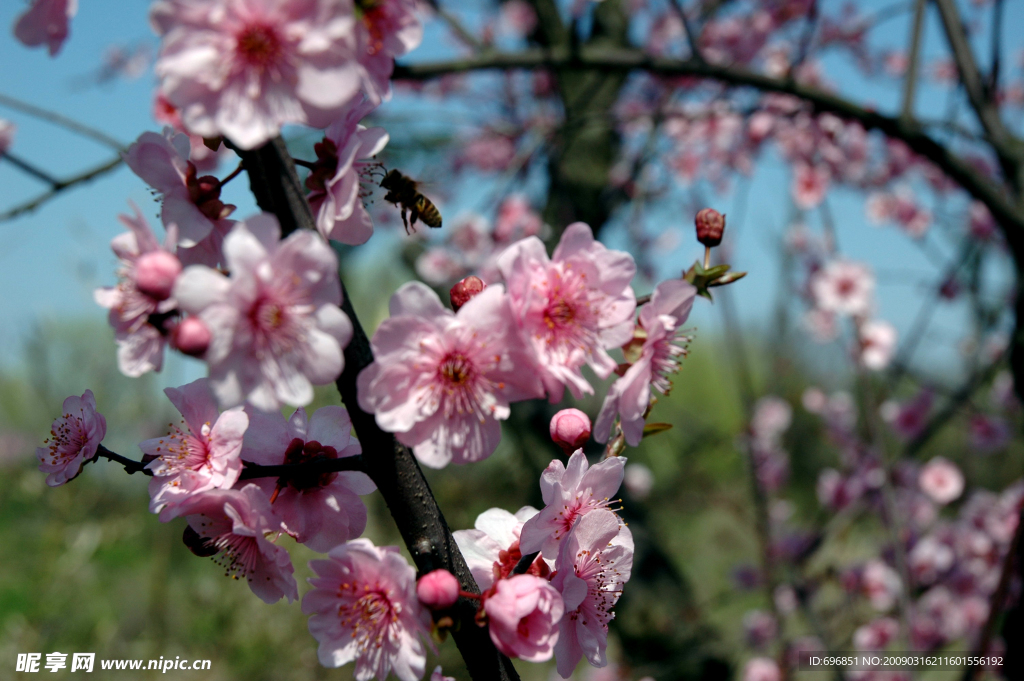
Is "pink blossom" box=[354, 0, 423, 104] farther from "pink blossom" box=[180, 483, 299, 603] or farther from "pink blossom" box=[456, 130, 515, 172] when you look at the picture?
"pink blossom" box=[456, 130, 515, 172]

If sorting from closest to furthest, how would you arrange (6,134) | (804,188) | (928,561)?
1. (6,134)
2. (928,561)
3. (804,188)

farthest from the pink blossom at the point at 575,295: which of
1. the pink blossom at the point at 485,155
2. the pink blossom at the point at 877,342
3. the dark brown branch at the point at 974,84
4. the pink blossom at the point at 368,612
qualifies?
the pink blossom at the point at 485,155

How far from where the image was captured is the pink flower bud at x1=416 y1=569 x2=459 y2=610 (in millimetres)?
577

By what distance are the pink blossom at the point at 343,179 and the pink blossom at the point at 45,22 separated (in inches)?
13.5

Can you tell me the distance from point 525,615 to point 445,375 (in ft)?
0.83

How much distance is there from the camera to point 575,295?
676 millimetres

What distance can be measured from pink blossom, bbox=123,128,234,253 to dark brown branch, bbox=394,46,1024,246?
3.71 ft

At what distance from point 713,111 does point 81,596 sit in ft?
16.4

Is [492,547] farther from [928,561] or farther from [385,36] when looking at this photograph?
[928,561]

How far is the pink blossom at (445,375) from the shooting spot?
59cm

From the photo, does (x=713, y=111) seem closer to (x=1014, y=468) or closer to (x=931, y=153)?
(x=931, y=153)

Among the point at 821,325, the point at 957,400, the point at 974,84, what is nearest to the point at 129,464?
the point at 974,84

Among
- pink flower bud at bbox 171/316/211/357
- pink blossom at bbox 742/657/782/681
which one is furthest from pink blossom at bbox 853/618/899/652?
pink flower bud at bbox 171/316/211/357

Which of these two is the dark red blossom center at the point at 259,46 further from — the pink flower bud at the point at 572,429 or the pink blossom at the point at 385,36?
the pink flower bud at the point at 572,429
